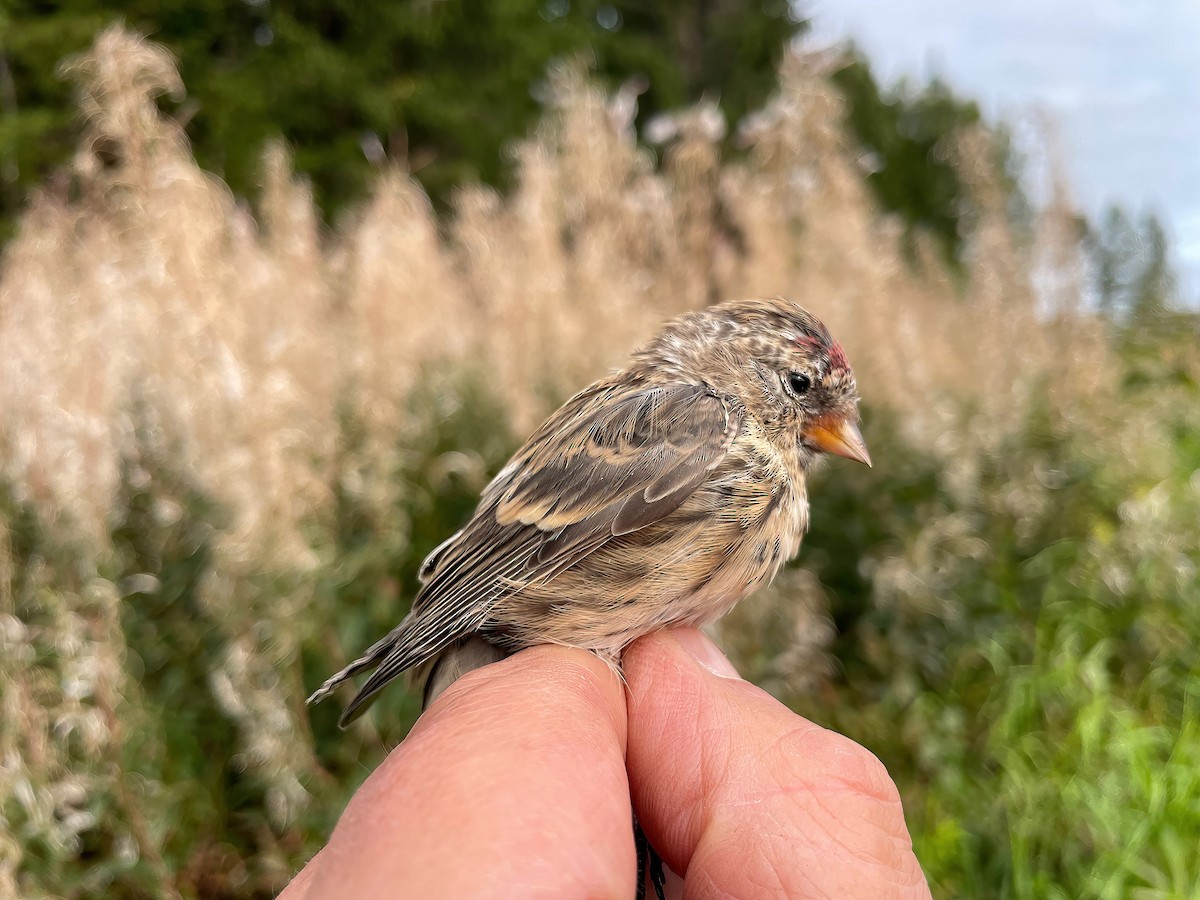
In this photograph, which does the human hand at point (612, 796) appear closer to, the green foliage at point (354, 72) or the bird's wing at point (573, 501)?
the bird's wing at point (573, 501)

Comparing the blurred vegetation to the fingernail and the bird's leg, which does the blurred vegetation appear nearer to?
the fingernail

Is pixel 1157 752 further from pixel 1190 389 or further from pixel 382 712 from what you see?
pixel 1190 389

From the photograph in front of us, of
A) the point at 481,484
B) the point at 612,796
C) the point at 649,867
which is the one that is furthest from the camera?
the point at 481,484

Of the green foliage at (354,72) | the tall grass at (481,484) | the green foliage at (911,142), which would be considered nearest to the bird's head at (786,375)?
the tall grass at (481,484)

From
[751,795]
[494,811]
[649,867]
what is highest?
→ [494,811]

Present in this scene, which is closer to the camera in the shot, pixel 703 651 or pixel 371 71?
pixel 703 651

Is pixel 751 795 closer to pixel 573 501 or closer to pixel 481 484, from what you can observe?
pixel 573 501

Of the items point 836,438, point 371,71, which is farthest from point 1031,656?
point 371,71
